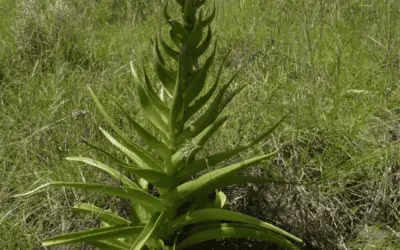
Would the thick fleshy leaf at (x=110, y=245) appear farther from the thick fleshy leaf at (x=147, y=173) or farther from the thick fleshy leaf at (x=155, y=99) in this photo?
the thick fleshy leaf at (x=155, y=99)

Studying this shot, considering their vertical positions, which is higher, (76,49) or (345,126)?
(76,49)

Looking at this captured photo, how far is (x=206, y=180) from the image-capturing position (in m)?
1.72

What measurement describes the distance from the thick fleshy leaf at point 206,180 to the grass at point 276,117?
0.57 metres

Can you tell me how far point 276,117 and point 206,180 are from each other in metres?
1.10

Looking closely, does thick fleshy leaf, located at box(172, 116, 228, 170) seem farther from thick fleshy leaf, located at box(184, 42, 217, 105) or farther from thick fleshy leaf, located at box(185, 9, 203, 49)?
thick fleshy leaf, located at box(185, 9, 203, 49)

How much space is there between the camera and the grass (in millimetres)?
2270

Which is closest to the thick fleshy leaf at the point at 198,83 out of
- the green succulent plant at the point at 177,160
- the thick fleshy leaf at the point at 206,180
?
the green succulent plant at the point at 177,160

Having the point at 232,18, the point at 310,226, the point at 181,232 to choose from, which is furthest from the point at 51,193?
the point at 232,18

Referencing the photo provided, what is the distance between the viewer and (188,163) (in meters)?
1.78

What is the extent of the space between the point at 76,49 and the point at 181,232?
222cm

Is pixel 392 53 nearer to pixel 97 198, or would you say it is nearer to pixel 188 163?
pixel 188 163

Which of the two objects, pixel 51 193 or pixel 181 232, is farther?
pixel 51 193

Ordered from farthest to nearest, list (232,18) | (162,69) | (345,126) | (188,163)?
1. (232,18)
2. (345,126)
3. (188,163)
4. (162,69)

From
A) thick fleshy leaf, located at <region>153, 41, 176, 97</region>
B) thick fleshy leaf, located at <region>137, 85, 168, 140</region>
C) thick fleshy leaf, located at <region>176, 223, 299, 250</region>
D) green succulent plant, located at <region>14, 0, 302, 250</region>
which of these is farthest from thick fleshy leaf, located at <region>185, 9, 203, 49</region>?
thick fleshy leaf, located at <region>176, 223, 299, 250</region>
